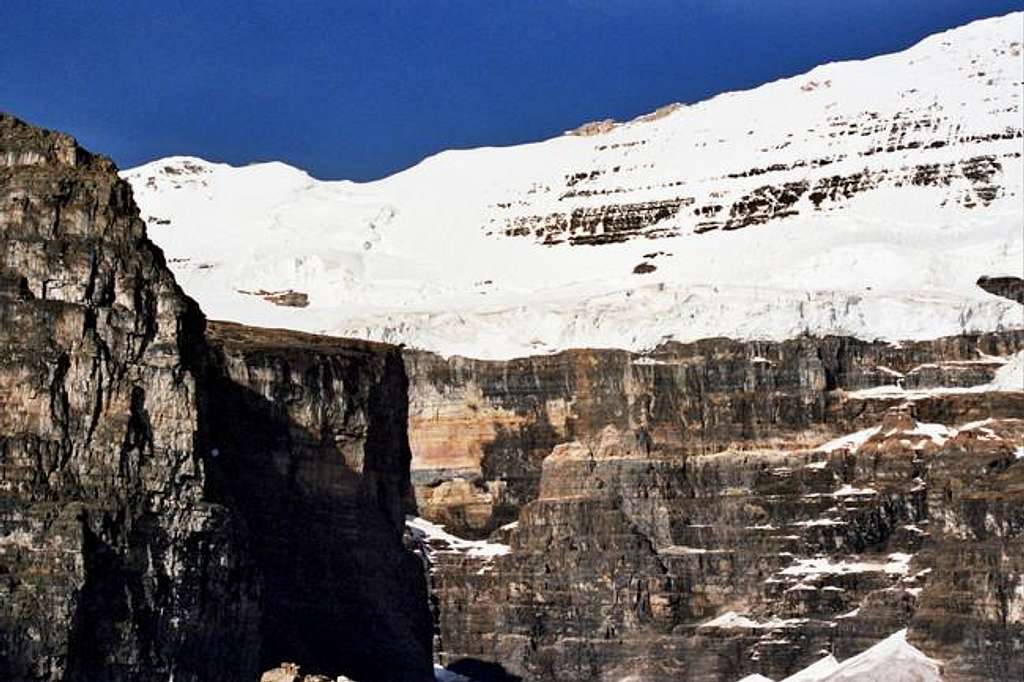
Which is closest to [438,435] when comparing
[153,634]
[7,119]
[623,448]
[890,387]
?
[623,448]

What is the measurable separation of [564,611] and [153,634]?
206 ft

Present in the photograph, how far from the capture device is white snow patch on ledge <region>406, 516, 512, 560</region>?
624 feet

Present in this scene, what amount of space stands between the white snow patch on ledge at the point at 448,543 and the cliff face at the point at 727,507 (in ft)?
1.18

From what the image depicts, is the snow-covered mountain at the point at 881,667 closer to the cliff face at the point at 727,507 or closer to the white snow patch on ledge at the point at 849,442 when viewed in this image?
the cliff face at the point at 727,507

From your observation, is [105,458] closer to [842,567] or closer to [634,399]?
[842,567]

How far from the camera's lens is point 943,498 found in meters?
176

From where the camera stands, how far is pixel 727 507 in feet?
604

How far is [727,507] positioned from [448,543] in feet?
54.9

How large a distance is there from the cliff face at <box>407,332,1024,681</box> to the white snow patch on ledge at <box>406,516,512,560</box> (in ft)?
1.18

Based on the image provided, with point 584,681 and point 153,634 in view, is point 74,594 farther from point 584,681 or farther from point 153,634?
point 584,681

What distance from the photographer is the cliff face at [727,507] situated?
176750mm

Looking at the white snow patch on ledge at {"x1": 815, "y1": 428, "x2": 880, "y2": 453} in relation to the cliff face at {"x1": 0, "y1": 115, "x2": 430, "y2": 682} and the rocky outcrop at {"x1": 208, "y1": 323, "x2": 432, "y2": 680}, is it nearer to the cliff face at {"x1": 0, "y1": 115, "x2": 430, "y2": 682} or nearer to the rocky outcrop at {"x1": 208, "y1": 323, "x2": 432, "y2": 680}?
the rocky outcrop at {"x1": 208, "y1": 323, "x2": 432, "y2": 680}

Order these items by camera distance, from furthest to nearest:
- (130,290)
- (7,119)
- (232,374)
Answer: (232,374) < (7,119) < (130,290)

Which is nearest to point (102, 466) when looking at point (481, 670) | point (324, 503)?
point (324, 503)
